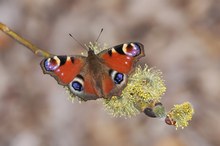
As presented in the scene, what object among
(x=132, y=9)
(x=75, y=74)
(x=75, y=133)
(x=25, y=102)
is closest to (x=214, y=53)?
(x=132, y=9)

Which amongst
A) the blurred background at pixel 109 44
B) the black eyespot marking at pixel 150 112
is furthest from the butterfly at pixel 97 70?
the blurred background at pixel 109 44

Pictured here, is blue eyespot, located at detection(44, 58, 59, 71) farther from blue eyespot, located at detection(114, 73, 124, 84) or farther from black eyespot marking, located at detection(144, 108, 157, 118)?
black eyespot marking, located at detection(144, 108, 157, 118)

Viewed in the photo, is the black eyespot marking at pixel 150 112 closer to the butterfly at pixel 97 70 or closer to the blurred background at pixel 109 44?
the butterfly at pixel 97 70

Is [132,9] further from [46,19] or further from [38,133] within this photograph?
[38,133]

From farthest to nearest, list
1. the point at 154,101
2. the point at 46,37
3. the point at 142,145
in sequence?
the point at 46,37, the point at 142,145, the point at 154,101

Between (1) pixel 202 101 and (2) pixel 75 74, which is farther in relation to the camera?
(1) pixel 202 101

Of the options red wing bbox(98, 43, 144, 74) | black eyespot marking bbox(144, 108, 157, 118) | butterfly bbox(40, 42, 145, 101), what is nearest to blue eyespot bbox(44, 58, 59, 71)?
butterfly bbox(40, 42, 145, 101)

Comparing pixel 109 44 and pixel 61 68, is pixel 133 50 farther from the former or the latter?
pixel 109 44
